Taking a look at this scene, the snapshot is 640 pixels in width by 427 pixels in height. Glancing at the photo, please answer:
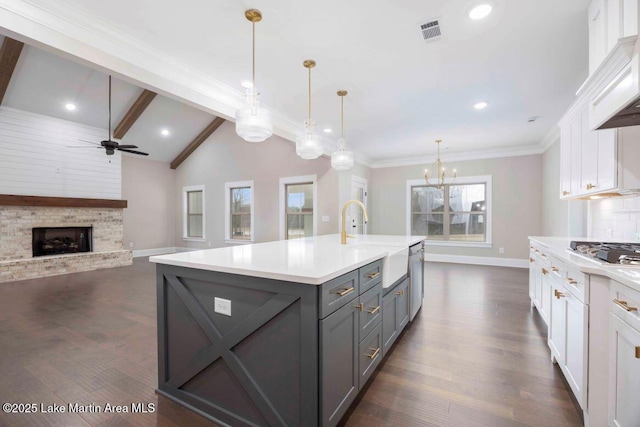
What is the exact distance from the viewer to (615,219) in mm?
2822

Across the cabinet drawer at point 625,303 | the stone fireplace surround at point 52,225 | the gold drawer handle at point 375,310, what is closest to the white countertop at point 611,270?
the cabinet drawer at point 625,303

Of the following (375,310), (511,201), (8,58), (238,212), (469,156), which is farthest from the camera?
(238,212)

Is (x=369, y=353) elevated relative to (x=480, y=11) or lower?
lower

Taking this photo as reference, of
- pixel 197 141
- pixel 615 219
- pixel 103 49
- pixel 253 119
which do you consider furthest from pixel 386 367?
pixel 197 141

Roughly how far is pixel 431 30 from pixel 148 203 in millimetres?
8587

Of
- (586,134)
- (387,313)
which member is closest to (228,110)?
(387,313)

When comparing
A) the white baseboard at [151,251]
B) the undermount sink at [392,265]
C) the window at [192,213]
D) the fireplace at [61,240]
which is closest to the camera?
the undermount sink at [392,265]

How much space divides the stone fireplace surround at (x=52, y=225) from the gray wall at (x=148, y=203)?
0.90 metres

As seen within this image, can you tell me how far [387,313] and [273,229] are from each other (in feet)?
17.6

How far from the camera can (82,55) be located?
7.79 feet

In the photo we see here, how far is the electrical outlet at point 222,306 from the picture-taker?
1543 millimetres

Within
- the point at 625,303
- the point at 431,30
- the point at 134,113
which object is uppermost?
the point at 134,113

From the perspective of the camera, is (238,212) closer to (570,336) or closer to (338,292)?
(338,292)

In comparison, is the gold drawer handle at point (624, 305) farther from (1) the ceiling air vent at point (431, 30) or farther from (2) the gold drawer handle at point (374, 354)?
Answer: (1) the ceiling air vent at point (431, 30)
